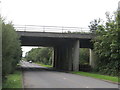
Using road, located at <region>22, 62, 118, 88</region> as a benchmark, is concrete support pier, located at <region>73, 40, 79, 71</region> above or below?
above

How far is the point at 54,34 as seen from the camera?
114ft

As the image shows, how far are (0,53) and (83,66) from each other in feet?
112

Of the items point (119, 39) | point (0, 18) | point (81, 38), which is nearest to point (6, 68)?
point (0, 18)

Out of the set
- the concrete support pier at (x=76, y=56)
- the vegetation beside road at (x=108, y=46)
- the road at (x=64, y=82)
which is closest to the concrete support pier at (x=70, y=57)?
the concrete support pier at (x=76, y=56)

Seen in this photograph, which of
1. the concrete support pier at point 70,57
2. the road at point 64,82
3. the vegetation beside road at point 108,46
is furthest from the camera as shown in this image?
the concrete support pier at point 70,57

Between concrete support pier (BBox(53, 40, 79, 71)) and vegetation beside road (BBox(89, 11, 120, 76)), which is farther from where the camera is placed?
concrete support pier (BBox(53, 40, 79, 71))

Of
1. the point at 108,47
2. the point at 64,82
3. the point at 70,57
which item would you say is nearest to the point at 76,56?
the point at 70,57

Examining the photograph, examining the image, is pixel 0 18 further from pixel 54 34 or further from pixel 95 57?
pixel 95 57

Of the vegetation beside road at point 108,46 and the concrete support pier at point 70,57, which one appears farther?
the concrete support pier at point 70,57

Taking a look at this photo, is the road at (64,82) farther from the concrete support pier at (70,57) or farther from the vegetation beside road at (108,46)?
the concrete support pier at (70,57)

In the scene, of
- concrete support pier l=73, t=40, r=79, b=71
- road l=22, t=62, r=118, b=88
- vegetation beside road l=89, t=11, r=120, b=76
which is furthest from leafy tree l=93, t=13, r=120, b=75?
road l=22, t=62, r=118, b=88

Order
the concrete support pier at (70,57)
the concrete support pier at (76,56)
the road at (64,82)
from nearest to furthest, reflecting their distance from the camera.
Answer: the road at (64,82), the concrete support pier at (76,56), the concrete support pier at (70,57)

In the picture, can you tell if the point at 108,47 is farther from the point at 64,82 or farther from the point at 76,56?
the point at 64,82

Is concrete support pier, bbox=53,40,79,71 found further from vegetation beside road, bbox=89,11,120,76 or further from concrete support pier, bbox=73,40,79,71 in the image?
vegetation beside road, bbox=89,11,120,76
